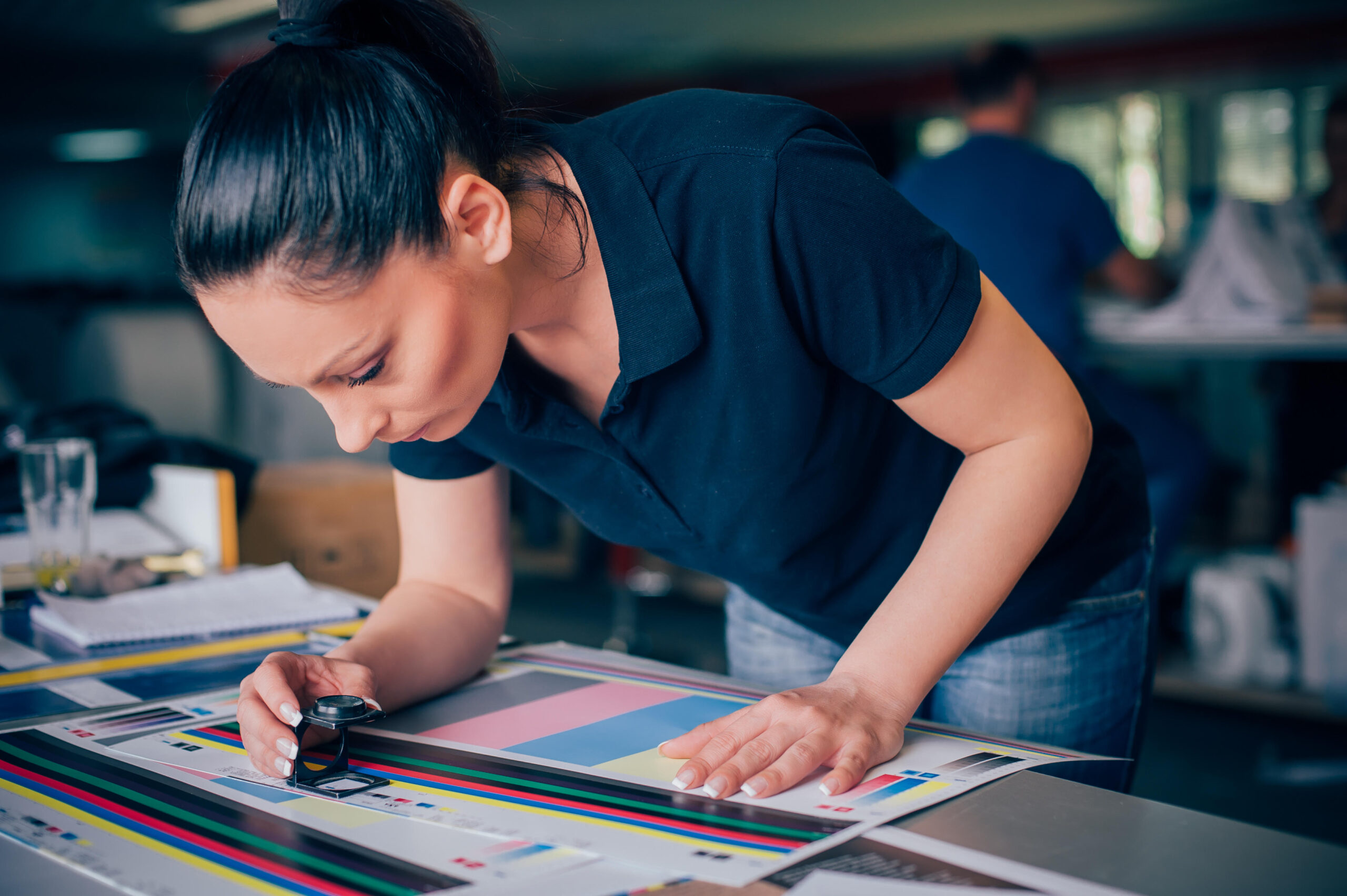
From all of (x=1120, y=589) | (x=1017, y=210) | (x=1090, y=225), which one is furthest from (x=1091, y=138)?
(x=1120, y=589)

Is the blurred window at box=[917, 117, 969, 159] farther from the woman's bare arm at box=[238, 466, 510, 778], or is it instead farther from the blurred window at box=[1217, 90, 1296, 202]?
the woman's bare arm at box=[238, 466, 510, 778]

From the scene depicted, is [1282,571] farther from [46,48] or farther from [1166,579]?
[46,48]

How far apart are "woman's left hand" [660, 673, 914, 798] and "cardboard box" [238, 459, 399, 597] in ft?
4.10

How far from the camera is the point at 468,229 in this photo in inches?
30.6

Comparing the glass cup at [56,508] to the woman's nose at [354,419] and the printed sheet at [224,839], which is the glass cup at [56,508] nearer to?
the printed sheet at [224,839]

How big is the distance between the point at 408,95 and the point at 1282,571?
9.15ft

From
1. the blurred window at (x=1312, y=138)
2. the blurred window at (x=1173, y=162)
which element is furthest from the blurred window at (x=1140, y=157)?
the blurred window at (x=1312, y=138)

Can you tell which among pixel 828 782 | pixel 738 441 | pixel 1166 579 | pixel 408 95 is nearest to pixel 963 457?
pixel 738 441

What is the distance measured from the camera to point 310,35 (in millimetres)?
765

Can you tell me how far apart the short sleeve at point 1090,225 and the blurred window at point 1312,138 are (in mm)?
5145

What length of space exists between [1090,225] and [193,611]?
200 cm

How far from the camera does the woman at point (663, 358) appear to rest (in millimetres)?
722

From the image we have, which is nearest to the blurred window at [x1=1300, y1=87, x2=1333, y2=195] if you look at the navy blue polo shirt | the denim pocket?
the denim pocket

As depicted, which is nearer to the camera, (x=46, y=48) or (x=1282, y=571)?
(x=1282, y=571)
